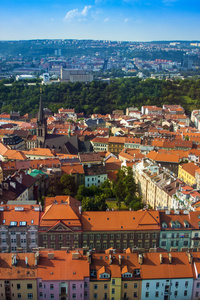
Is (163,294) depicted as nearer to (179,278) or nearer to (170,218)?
(179,278)

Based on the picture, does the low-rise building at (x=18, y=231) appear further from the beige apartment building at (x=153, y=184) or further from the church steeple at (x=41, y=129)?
the church steeple at (x=41, y=129)

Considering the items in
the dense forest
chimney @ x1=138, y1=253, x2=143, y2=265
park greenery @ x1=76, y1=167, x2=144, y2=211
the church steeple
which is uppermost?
the dense forest

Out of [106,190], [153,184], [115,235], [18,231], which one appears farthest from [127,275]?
[106,190]

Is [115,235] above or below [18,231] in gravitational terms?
below

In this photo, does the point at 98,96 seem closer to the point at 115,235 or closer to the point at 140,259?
the point at 115,235

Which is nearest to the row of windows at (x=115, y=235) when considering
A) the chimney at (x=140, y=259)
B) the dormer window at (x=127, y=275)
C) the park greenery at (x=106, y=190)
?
the chimney at (x=140, y=259)

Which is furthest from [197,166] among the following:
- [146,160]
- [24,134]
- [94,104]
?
[94,104]

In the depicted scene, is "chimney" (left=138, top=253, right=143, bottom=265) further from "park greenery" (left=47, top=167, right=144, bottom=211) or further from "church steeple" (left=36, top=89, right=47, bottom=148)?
"church steeple" (left=36, top=89, right=47, bottom=148)

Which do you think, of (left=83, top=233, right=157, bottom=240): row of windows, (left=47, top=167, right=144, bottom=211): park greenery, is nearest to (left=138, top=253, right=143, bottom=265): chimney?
(left=83, top=233, right=157, bottom=240): row of windows
